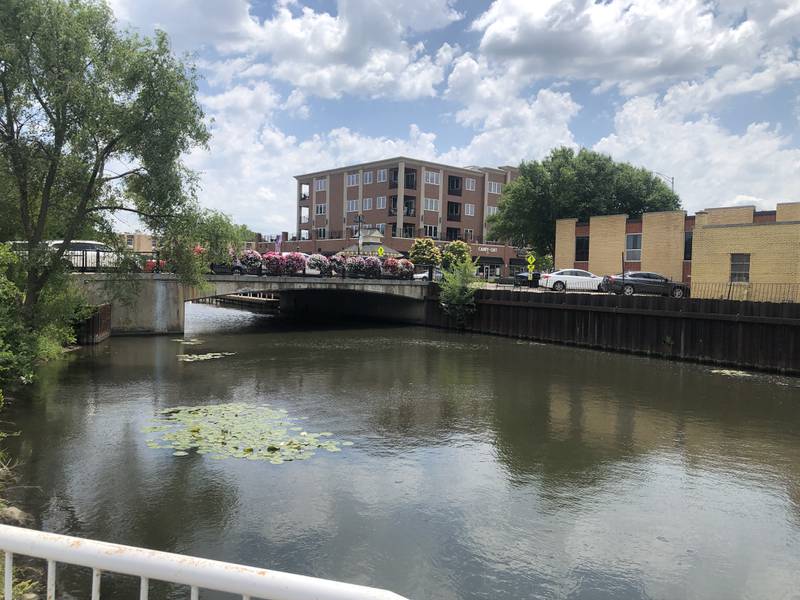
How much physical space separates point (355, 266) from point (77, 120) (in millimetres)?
26018

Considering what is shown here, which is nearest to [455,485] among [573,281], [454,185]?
[573,281]

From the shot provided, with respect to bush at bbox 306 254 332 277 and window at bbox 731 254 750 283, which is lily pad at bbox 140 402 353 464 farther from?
window at bbox 731 254 750 283

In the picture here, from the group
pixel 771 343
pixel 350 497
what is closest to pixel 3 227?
pixel 350 497

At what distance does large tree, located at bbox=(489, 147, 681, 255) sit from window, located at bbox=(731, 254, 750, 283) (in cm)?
2394

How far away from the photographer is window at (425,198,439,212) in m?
85.2

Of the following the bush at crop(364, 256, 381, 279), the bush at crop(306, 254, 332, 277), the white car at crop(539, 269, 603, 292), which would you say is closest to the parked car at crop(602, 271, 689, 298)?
the white car at crop(539, 269, 603, 292)

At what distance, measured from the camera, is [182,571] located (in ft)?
9.75

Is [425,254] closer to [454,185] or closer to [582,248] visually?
[582,248]

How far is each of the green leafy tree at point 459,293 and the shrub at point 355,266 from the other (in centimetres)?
566

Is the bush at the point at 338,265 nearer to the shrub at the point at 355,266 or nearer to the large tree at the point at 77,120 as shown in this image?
the shrub at the point at 355,266

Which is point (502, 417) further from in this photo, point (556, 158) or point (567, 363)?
point (556, 158)

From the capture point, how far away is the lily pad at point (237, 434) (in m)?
12.7

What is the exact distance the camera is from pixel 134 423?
15102 millimetres

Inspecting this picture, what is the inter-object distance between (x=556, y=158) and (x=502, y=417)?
161 feet
